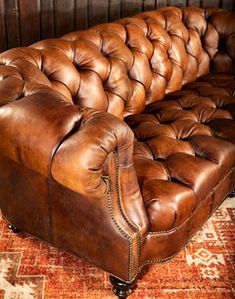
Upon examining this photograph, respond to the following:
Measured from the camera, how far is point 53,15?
115 inches

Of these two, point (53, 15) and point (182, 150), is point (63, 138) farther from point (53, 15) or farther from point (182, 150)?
point (53, 15)

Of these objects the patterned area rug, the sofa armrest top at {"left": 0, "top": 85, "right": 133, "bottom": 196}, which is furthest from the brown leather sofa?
the patterned area rug

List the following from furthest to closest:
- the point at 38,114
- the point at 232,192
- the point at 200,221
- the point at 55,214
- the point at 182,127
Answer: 1. the point at 232,192
2. the point at 182,127
3. the point at 200,221
4. the point at 55,214
5. the point at 38,114

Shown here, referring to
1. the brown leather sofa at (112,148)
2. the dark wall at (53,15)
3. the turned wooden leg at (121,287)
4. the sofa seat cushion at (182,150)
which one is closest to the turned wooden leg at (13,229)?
the brown leather sofa at (112,148)

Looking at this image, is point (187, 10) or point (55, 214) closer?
point (55, 214)

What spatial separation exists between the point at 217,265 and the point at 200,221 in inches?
8.1

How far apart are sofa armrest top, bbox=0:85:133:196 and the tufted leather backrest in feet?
0.35

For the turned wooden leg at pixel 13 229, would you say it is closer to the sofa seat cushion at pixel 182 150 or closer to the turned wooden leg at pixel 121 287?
the turned wooden leg at pixel 121 287

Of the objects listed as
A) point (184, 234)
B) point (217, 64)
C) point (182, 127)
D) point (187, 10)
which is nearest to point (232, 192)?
point (182, 127)

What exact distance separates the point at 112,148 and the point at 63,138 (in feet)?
0.53

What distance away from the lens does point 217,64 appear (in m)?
3.09

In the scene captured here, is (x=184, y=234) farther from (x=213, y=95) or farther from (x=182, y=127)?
(x=213, y=95)

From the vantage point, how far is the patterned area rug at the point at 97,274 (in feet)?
6.16

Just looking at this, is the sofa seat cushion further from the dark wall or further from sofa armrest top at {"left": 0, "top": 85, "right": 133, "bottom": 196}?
the dark wall
